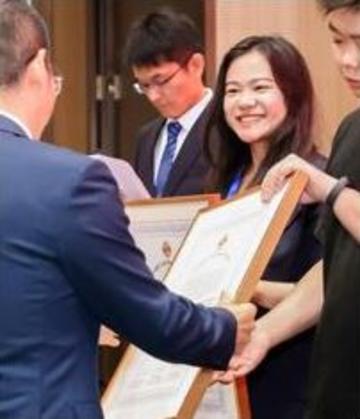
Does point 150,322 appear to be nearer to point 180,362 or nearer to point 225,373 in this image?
point 180,362

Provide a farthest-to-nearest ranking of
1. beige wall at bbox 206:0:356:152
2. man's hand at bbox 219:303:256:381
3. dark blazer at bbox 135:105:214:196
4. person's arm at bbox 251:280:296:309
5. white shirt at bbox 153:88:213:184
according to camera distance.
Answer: beige wall at bbox 206:0:356:152
white shirt at bbox 153:88:213:184
dark blazer at bbox 135:105:214:196
person's arm at bbox 251:280:296:309
man's hand at bbox 219:303:256:381

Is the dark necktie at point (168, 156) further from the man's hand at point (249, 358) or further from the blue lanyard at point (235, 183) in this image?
the man's hand at point (249, 358)

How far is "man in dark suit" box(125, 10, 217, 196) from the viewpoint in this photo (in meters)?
3.14

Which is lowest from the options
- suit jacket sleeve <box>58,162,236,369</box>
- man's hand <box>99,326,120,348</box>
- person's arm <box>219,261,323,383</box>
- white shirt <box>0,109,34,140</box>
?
man's hand <box>99,326,120,348</box>

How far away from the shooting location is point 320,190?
6.06 feet

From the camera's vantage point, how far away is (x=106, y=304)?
5.37ft

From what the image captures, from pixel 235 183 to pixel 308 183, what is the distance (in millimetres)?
595

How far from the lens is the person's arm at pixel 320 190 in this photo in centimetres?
176

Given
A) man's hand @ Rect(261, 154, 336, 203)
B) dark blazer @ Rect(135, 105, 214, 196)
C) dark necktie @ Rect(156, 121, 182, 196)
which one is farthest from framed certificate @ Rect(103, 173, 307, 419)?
dark necktie @ Rect(156, 121, 182, 196)

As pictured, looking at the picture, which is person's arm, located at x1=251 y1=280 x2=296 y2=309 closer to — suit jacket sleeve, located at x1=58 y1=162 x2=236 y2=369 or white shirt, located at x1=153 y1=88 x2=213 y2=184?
suit jacket sleeve, located at x1=58 y1=162 x2=236 y2=369

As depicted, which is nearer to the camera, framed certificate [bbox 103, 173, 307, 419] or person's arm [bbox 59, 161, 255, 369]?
person's arm [bbox 59, 161, 255, 369]

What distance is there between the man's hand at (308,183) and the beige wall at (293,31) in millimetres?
1772

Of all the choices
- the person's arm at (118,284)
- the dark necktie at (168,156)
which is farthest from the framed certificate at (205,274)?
the dark necktie at (168,156)

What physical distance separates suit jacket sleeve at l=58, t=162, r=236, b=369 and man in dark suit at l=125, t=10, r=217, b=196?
1377 millimetres
